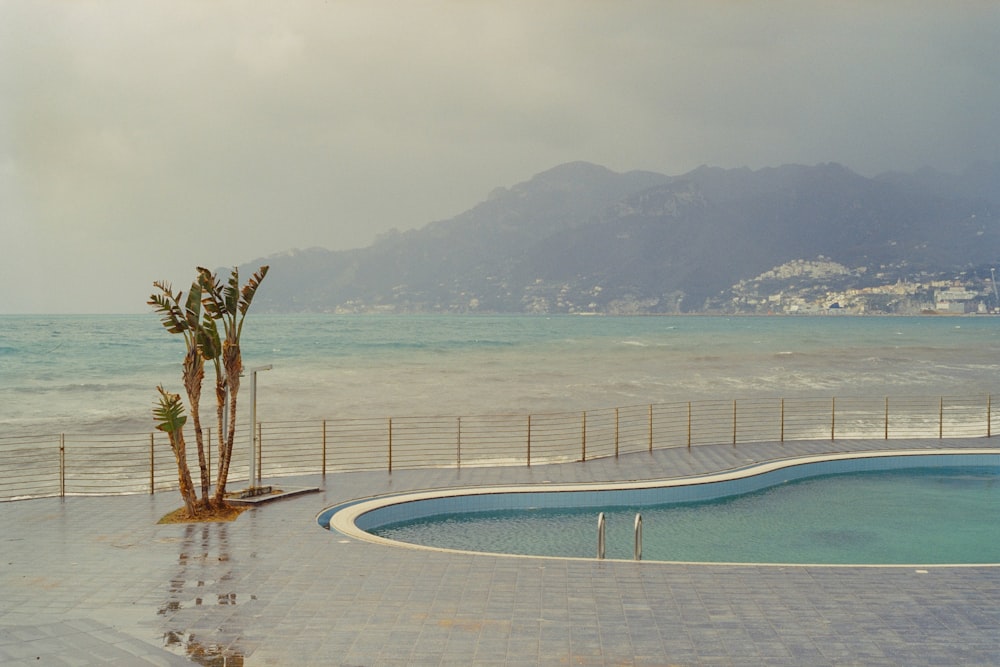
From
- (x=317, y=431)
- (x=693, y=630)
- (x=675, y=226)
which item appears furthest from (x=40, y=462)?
(x=675, y=226)

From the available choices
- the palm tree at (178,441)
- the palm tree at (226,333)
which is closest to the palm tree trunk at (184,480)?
the palm tree at (178,441)

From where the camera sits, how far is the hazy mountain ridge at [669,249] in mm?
149500

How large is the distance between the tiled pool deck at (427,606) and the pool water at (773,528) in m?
1.77

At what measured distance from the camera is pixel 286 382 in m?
44.4

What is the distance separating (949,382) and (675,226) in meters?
120

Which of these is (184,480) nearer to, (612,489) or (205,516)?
(205,516)

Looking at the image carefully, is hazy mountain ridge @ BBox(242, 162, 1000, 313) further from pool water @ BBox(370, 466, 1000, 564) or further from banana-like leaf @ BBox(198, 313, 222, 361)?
banana-like leaf @ BBox(198, 313, 222, 361)

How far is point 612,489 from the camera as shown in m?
11.7

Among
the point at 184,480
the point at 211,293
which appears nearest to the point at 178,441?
the point at 184,480

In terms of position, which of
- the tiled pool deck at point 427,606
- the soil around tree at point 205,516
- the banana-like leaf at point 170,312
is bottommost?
the soil around tree at point 205,516

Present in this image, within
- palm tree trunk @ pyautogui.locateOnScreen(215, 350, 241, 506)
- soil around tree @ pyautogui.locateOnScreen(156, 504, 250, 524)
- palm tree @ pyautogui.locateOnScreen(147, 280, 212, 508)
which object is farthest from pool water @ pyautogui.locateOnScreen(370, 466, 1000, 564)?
palm tree @ pyautogui.locateOnScreen(147, 280, 212, 508)

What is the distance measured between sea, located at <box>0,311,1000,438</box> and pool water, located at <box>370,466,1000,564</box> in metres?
18.1

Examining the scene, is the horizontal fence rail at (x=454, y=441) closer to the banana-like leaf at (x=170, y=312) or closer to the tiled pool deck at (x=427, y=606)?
the banana-like leaf at (x=170, y=312)

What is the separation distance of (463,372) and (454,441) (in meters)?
28.9
